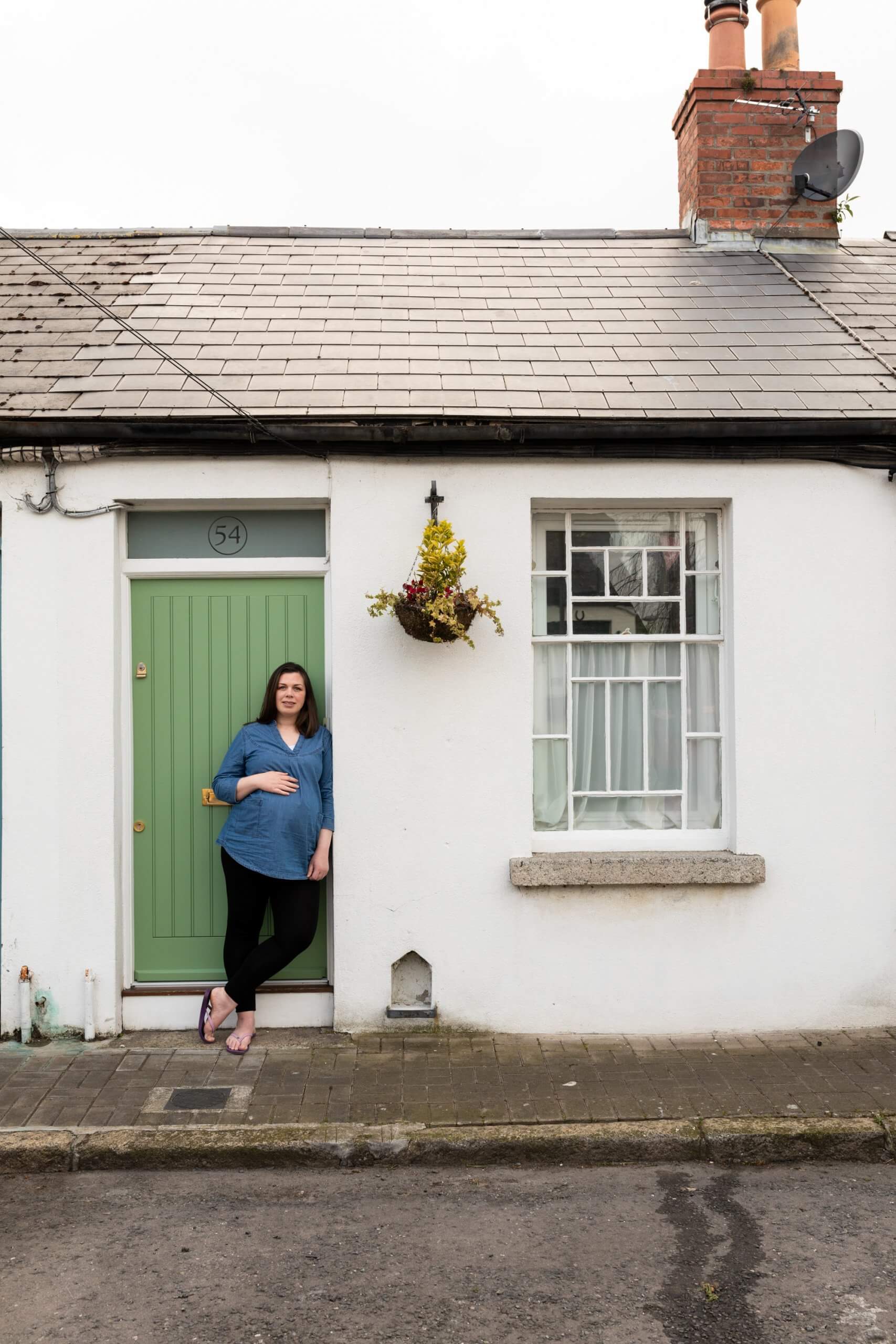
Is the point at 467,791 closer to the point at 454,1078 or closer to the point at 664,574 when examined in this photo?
the point at 454,1078

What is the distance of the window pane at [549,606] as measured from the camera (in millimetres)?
6309

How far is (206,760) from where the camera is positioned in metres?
6.23

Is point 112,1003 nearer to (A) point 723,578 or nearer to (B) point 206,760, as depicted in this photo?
(B) point 206,760

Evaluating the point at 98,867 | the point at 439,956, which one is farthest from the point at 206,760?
the point at 439,956

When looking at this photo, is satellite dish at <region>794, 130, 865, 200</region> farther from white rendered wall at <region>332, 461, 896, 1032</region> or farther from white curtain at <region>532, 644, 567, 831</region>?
white curtain at <region>532, 644, 567, 831</region>

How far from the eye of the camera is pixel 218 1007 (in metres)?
5.85

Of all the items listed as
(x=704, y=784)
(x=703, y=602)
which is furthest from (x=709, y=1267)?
(x=703, y=602)

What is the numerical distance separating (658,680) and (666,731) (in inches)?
12.0

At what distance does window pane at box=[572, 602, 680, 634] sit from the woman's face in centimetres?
165

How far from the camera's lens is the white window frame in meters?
6.22

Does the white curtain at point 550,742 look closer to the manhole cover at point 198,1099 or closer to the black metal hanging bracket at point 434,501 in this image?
the black metal hanging bracket at point 434,501

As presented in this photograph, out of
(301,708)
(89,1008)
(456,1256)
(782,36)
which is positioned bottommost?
(456,1256)

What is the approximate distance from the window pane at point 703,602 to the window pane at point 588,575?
1.70ft

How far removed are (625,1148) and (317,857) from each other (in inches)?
84.6
